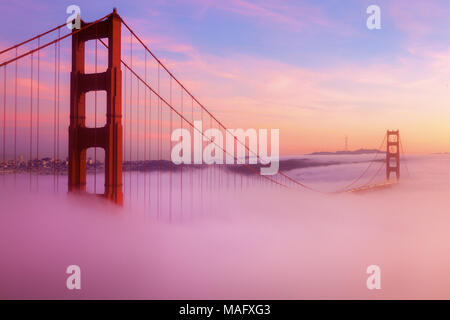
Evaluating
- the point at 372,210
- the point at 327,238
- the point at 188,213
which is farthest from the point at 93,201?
the point at 372,210

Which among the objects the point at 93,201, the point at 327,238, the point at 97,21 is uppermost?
the point at 97,21

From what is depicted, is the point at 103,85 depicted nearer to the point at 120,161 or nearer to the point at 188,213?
the point at 120,161

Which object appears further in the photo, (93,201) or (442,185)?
(442,185)

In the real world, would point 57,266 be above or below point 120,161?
below

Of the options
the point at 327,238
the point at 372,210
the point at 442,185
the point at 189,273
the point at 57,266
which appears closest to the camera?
the point at 57,266

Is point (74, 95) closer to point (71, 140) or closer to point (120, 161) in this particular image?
point (71, 140)

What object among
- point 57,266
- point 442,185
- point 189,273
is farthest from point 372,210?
point 57,266

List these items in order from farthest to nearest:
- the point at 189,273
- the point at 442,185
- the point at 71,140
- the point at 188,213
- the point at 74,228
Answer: the point at 442,185 < the point at 188,213 < the point at 71,140 < the point at 74,228 < the point at 189,273
